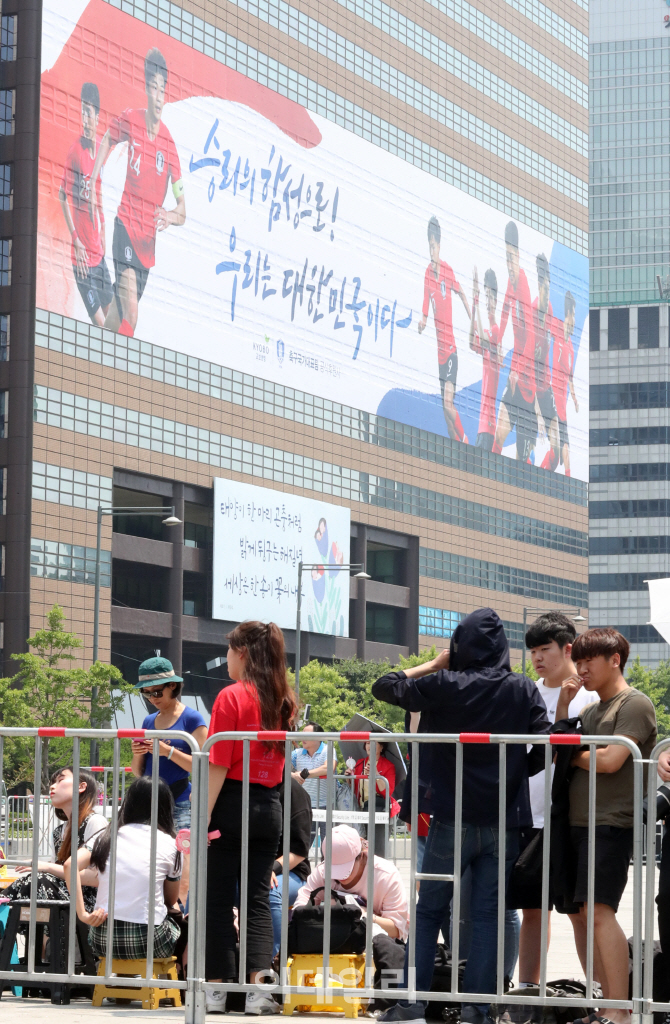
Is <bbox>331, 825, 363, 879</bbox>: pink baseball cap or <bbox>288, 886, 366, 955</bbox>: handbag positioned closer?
<bbox>288, 886, 366, 955</bbox>: handbag

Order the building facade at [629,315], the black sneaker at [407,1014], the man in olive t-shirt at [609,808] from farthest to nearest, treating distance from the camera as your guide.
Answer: the building facade at [629,315], the black sneaker at [407,1014], the man in olive t-shirt at [609,808]

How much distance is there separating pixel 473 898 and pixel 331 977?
0.92m

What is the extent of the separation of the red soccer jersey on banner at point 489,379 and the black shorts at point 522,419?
121 centimetres

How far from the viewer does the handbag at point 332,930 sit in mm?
7680

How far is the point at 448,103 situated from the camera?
93.9 m

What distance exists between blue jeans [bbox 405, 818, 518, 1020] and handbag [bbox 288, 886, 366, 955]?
2.58 feet

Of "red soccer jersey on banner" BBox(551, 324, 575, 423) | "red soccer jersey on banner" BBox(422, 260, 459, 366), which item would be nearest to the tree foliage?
"red soccer jersey on banner" BBox(422, 260, 459, 366)

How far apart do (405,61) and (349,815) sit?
8163 centimetres

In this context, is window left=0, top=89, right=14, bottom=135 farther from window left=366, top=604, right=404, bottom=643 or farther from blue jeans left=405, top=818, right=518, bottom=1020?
blue jeans left=405, top=818, right=518, bottom=1020

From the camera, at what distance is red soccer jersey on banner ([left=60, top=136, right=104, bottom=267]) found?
205ft

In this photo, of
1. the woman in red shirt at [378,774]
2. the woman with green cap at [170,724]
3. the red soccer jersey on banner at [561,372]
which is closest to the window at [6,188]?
the red soccer jersey on banner at [561,372]

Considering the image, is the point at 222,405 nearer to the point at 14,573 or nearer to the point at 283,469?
the point at 283,469

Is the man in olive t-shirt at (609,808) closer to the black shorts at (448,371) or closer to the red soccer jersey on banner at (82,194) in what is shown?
the red soccer jersey on banner at (82,194)

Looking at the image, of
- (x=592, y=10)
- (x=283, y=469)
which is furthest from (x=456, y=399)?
(x=592, y=10)
